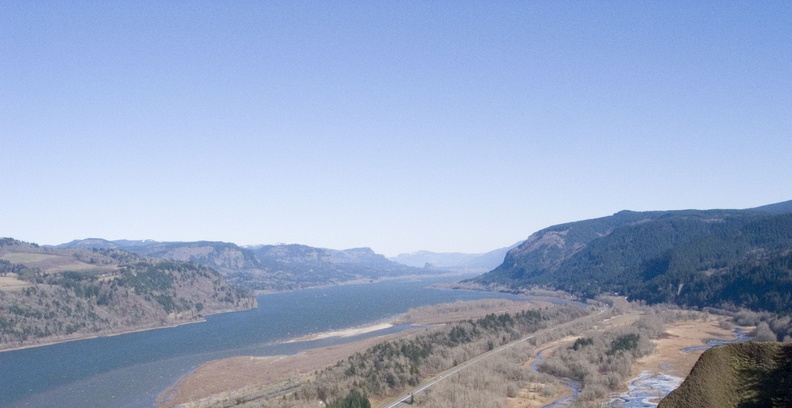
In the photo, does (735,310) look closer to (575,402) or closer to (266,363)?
(575,402)

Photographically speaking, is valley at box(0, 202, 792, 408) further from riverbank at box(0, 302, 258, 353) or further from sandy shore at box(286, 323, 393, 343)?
riverbank at box(0, 302, 258, 353)

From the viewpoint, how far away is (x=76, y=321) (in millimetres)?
170500

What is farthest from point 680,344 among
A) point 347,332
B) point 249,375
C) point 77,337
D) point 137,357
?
point 77,337

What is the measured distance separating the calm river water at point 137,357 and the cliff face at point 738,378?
72371 mm

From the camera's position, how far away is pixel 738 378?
27516mm

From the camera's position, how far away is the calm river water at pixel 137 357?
286 ft

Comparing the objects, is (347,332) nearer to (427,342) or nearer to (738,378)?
(427,342)

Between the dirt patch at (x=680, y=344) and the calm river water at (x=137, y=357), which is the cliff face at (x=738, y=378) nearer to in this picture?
the dirt patch at (x=680, y=344)

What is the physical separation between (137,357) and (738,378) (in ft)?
395

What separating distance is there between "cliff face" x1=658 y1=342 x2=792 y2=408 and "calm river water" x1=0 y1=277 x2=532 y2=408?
72371 millimetres

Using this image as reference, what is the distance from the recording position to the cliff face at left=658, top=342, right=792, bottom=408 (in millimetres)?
26094

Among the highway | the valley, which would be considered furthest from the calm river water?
the highway

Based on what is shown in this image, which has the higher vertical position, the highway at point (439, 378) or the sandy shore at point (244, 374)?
the highway at point (439, 378)

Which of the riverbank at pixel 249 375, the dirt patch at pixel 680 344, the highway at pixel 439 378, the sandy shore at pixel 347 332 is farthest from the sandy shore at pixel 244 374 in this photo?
the dirt patch at pixel 680 344
